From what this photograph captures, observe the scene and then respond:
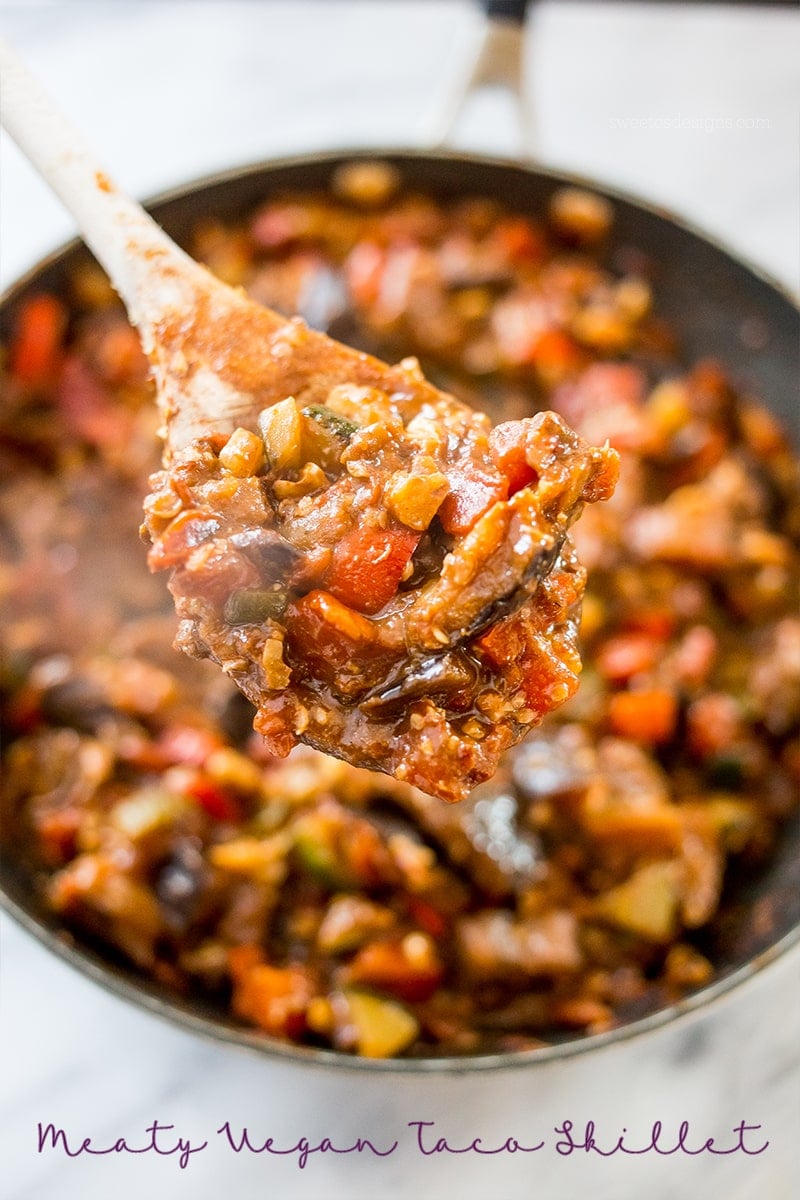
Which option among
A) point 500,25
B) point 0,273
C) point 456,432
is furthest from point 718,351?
point 0,273

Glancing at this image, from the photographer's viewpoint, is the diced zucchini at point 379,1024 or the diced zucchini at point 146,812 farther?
the diced zucchini at point 146,812

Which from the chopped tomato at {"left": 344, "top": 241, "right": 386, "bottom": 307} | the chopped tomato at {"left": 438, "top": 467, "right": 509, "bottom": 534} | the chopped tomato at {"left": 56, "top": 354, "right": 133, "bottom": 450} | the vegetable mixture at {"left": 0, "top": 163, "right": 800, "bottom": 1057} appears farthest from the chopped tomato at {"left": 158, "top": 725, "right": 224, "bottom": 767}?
the chopped tomato at {"left": 344, "top": 241, "right": 386, "bottom": 307}

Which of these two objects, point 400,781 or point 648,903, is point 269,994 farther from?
point 648,903

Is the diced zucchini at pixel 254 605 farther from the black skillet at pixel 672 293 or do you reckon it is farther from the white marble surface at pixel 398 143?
the white marble surface at pixel 398 143

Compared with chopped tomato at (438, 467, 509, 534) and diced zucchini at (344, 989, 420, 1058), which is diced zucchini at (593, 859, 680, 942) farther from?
chopped tomato at (438, 467, 509, 534)

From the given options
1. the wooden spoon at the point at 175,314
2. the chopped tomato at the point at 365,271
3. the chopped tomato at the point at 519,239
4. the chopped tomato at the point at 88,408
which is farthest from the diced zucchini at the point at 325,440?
the chopped tomato at the point at 519,239

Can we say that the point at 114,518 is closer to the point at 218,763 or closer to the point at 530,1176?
the point at 218,763
